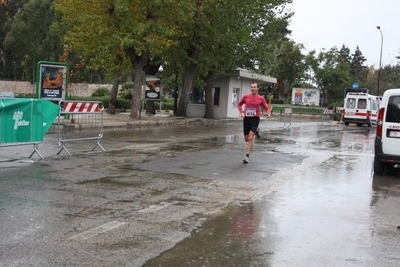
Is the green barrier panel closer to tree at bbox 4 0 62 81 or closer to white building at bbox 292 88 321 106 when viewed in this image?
tree at bbox 4 0 62 81

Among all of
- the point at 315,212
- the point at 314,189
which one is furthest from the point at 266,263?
the point at 314,189

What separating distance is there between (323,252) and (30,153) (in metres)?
9.06

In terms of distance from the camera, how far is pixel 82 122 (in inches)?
643

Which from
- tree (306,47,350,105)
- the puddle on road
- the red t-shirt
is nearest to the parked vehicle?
the red t-shirt

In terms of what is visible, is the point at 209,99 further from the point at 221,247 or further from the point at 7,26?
the point at 7,26

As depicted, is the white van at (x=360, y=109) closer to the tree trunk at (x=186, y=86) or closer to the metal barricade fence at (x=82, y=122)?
the tree trunk at (x=186, y=86)

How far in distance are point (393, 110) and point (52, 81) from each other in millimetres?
16739

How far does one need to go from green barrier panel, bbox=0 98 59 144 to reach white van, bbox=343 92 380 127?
28.5 m

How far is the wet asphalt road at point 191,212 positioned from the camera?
17.4 ft

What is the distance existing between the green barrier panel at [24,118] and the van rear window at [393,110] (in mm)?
7800

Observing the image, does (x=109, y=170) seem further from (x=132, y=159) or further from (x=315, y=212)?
(x=315, y=212)

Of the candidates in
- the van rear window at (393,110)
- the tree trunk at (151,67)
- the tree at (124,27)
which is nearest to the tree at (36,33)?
the tree trunk at (151,67)

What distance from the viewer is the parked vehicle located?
451 inches

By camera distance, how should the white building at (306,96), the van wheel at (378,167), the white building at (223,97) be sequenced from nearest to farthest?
the van wheel at (378,167) → the white building at (223,97) → the white building at (306,96)
